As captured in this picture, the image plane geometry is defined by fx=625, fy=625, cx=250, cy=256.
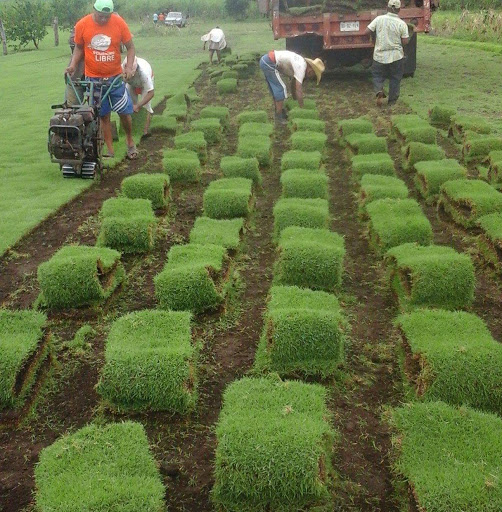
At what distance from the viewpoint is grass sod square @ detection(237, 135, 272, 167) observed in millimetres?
8828

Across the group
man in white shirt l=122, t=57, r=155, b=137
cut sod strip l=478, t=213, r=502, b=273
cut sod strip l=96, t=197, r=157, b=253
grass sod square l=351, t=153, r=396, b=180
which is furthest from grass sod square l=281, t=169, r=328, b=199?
man in white shirt l=122, t=57, r=155, b=137

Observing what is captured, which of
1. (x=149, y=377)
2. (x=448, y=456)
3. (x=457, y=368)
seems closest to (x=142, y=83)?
(x=149, y=377)

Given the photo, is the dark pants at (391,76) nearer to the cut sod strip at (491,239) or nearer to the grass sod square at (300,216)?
the grass sod square at (300,216)

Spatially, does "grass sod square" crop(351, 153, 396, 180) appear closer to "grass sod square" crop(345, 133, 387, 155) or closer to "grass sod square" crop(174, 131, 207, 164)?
"grass sod square" crop(345, 133, 387, 155)

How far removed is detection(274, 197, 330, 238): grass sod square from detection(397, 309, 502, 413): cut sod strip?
2300 mm

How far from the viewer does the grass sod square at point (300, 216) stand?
250 inches

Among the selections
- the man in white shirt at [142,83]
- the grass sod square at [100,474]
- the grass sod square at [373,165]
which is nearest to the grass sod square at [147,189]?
the grass sod square at [373,165]

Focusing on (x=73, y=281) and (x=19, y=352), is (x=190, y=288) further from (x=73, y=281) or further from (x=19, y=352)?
(x=19, y=352)

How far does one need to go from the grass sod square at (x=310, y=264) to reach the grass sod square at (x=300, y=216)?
0.77 m

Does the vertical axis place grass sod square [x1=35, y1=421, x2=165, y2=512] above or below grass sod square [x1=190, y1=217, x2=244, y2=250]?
above

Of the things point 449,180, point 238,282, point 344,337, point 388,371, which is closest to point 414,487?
point 388,371

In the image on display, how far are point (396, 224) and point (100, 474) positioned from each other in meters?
3.91

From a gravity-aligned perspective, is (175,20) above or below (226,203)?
below

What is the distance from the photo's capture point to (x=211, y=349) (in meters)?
4.71
